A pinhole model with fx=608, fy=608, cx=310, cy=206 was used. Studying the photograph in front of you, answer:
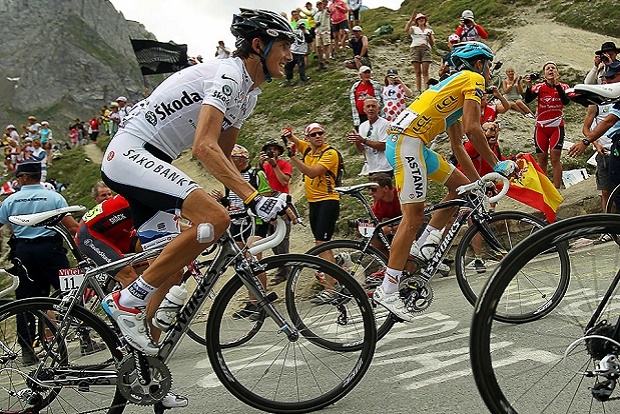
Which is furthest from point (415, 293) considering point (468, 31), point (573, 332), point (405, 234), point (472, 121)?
point (468, 31)

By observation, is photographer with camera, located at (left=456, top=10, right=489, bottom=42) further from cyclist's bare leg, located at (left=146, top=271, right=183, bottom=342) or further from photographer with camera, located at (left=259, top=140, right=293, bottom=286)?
cyclist's bare leg, located at (left=146, top=271, right=183, bottom=342)

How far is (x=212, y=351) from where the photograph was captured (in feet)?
12.3

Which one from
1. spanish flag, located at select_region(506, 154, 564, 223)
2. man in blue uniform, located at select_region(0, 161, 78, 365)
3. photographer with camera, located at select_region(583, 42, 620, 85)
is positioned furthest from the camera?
photographer with camera, located at select_region(583, 42, 620, 85)

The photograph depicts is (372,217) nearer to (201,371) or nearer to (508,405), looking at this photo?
(201,371)

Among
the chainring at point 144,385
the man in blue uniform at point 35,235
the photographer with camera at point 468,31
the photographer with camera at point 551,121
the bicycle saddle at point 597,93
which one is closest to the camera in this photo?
the bicycle saddle at point 597,93

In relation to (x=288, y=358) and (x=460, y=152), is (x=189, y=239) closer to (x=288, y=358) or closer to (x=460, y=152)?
(x=288, y=358)

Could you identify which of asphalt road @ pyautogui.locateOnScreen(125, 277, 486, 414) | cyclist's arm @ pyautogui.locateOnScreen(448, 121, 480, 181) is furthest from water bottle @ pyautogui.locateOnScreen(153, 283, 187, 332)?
cyclist's arm @ pyautogui.locateOnScreen(448, 121, 480, 181)

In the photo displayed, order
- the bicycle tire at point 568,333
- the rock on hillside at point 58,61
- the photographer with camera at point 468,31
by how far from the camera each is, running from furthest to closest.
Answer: the rock on hillside at point 58,61, the photographer with camera at point 468,31, the bicycle tire at point 568,333

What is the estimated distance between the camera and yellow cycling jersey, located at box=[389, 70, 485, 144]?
525 cm

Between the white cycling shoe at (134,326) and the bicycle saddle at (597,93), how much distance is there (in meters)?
2.67

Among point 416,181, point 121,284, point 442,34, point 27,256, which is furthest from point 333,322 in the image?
point 442,34

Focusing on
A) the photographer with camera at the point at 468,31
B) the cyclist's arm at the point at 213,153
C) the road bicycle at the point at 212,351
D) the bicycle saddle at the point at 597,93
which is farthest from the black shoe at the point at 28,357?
the photographer with camera at the point at 468,31

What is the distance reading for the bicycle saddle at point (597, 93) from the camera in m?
2.86

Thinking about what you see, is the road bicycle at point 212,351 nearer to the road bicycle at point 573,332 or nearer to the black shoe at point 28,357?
the black shoe at point 28,357
